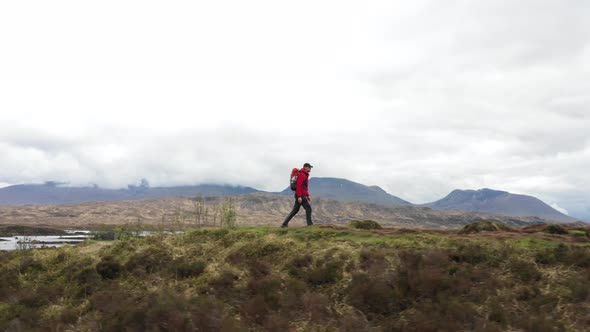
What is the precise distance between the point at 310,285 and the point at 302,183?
7.31 metres

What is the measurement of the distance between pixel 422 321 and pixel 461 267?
271cm

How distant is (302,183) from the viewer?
18.5 meters

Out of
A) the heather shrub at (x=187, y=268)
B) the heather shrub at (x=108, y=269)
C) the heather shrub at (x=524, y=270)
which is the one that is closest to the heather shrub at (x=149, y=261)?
the heather shrub at (x=108, y=269)

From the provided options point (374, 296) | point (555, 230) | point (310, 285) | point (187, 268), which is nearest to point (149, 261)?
point (187, 268)

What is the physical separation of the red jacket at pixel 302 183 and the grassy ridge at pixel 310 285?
3.25m

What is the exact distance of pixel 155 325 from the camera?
9.31m

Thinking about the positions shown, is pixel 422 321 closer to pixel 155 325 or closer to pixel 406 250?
pixel 406 250

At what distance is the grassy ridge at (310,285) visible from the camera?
935 centimetres

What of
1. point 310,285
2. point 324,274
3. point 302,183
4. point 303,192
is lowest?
point 310,285

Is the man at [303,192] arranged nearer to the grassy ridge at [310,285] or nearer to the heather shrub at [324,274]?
the grassy ridge at [310,285]

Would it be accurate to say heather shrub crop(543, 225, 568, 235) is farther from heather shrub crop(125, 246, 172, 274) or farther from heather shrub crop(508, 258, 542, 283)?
heather shrub crop(125, 246, 172, 274)

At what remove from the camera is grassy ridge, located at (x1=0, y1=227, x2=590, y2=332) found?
9.35 m

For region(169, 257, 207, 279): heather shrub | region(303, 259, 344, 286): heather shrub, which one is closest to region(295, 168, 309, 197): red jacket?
region(169, 257, 207, 279): heather shrub

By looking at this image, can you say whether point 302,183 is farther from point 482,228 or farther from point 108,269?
point 108,269
